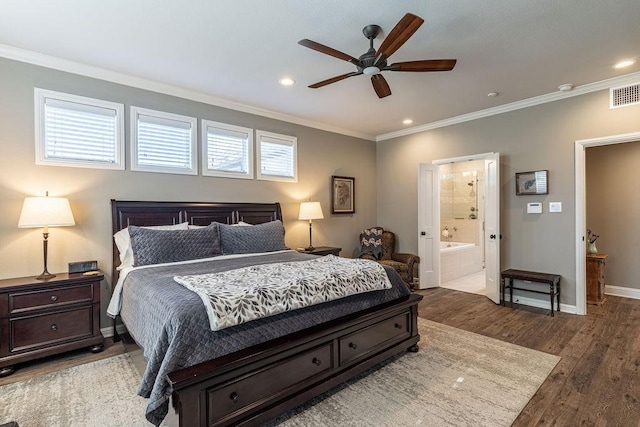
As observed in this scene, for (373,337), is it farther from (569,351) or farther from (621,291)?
(621,291)

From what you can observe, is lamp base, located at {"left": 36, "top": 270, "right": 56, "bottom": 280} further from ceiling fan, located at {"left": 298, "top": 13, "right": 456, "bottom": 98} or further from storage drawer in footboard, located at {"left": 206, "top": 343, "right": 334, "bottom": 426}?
ceiling fan, located at {"left": 298, "top": 13, "right": 456, "bottom": 98}

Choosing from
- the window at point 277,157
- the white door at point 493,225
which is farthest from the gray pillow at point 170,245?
the white door at point 493,225

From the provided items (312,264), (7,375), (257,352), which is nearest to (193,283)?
(257,352)

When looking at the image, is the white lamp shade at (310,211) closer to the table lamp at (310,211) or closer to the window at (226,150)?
the table lamp at (310,211)

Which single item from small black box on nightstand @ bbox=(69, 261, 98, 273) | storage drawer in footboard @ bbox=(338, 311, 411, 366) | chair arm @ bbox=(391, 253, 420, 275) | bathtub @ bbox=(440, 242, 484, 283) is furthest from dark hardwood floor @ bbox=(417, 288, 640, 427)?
small black box on nightstand @ bbox=(69, 261, 98, 273)

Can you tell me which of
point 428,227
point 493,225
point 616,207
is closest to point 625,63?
point 493,225

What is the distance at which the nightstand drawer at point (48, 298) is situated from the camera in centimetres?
266

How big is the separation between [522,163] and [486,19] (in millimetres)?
2709

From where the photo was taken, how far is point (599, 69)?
11.3 feet

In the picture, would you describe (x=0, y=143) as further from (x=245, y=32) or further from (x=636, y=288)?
(x=636, y=288)

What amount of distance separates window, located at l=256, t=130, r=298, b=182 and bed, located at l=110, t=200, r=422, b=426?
7.05ft

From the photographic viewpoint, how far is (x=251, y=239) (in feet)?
12.8

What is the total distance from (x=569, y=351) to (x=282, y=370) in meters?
2.77

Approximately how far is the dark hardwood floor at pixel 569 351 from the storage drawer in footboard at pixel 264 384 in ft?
4.32
